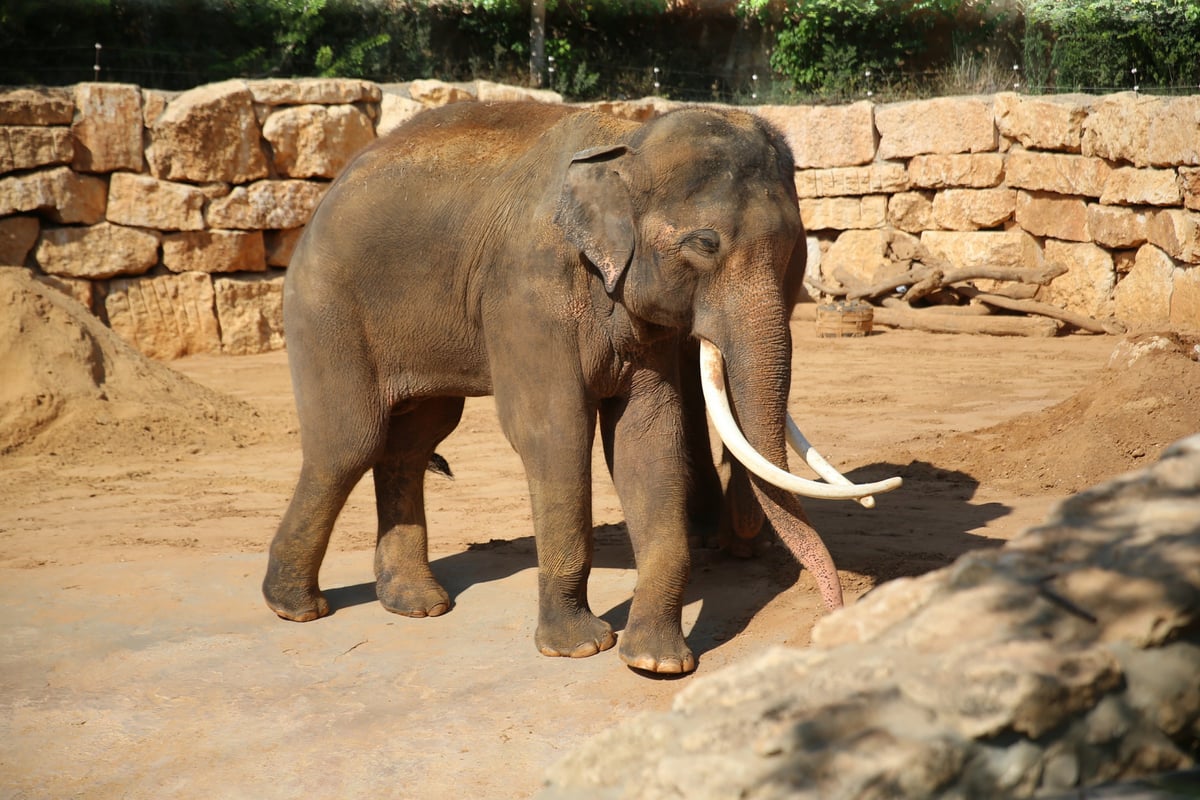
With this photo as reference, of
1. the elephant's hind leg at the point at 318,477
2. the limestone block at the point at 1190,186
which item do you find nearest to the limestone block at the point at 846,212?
the limestone block at the point at 1190,186

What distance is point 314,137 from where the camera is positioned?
43.3 feet

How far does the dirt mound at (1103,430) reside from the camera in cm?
692

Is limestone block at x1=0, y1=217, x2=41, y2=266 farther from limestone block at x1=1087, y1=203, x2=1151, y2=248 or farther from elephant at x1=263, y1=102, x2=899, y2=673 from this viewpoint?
limestone block at x1=1087, y1=203, x2=1151, y2=248

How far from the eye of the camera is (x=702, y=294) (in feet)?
14.9

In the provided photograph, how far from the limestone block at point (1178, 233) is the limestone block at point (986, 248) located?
1581 millimetres

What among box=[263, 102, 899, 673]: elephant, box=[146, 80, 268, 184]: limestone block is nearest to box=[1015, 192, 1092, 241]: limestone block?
box=[146, 80, 268, 184]: limestone block

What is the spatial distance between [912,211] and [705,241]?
11.6 m

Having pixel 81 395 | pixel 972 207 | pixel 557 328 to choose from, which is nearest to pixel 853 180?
pixel 972 207

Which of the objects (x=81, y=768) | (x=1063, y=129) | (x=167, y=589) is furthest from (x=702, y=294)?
(x=1063, y=129)

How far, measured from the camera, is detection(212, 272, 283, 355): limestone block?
13.2 m

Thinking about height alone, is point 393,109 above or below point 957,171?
above

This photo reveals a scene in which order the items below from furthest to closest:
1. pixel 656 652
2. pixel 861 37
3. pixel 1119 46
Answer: pixel 861 37, pixel 1119 46, pixel 656 652

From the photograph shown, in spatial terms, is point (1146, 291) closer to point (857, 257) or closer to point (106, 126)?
point (857, 257)

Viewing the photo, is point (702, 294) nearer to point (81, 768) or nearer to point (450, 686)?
point (450, 686)
